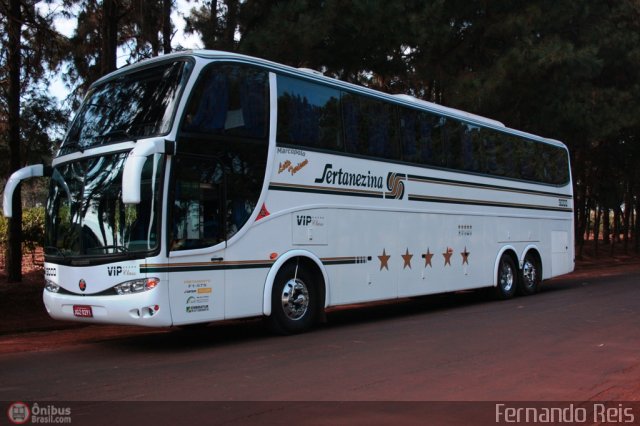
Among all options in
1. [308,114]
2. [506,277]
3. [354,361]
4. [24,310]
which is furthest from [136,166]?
[506,277]

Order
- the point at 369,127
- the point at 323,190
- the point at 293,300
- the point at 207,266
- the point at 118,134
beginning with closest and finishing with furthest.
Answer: the point at 207,266
the point at 118,134
the point at 293,300
the point at 323,190
the point at 369,127

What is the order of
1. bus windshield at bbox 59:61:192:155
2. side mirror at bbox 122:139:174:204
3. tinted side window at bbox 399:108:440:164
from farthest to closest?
tinted side window at bbox 399:108:440:164 < bus windshield at bbox 59:61:192:155 < side mirror at bbox 122:139:174:204

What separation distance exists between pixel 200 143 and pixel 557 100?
14.1 meters

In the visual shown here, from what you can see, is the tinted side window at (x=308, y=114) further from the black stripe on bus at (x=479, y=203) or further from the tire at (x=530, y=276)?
the tire at (x=530, y=276)

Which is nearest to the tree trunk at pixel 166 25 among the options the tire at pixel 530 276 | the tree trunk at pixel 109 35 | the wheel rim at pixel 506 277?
the tree trunk at pixel 109 35

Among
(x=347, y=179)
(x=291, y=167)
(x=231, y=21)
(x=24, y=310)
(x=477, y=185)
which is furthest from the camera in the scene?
(x=231, y=21)

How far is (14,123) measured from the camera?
1561 centimetres

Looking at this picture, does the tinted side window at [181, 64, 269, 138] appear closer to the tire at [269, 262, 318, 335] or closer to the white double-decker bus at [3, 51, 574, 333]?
the white double-decker bus at [3, 51, 574, 333]

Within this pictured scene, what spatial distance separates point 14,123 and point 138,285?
31.4 feet

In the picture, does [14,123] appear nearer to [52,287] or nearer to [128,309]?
[52,287]

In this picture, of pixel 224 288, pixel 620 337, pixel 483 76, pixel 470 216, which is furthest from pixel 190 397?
pixel 483 76

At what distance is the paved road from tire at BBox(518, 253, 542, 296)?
12.5 feet

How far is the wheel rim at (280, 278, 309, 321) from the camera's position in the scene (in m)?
9.89

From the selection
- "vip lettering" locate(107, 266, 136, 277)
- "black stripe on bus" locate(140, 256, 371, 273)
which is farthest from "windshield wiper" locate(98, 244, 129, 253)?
"black stripe on bus" locate(140, 256, 371, 273)
